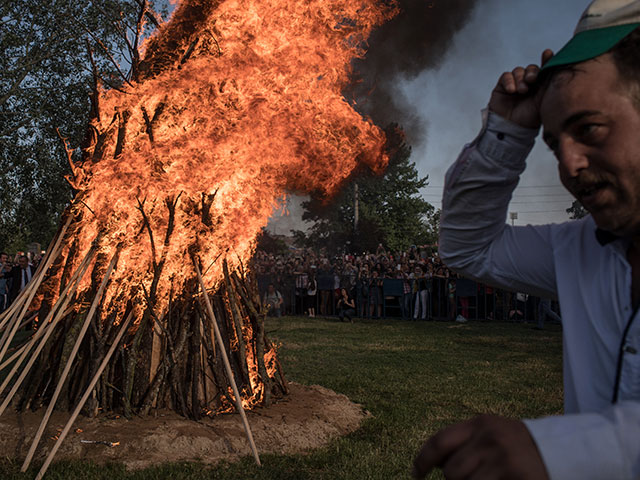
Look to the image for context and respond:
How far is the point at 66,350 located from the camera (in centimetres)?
531

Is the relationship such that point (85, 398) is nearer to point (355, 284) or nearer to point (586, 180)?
point (586, 180)


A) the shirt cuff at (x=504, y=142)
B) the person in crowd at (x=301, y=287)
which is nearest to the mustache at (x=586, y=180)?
the shirt cuff at (x=504, y=142)

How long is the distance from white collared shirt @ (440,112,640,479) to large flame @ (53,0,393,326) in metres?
4.26

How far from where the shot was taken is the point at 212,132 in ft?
18.5

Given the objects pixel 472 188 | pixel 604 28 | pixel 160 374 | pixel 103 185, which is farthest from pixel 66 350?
pixel 604 28

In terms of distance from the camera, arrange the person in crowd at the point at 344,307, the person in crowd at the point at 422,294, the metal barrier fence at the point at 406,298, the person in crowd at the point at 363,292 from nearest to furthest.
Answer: the metal barrier fence at the point at 406,298 < the person in crowd at the point at 422,294 < the person in crowd at the point at 344,307 < the person in crowd at the point at 363,292

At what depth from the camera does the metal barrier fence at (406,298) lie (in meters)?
15.7

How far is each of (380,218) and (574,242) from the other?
4583cm

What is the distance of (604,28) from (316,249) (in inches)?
1854

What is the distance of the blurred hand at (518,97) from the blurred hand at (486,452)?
882 mm

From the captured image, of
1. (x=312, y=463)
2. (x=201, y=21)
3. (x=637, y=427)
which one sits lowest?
(x=312, y=463)

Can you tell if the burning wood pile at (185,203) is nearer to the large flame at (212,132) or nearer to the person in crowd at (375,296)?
the large flame at (212,132)

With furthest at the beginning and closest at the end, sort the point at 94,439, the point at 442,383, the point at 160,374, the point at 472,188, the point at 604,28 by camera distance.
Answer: the point at 442,383 < the point at 160,374 < the point at 94,439 < the point at 472,188 < the point at 604,28

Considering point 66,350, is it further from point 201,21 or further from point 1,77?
point 1,77
